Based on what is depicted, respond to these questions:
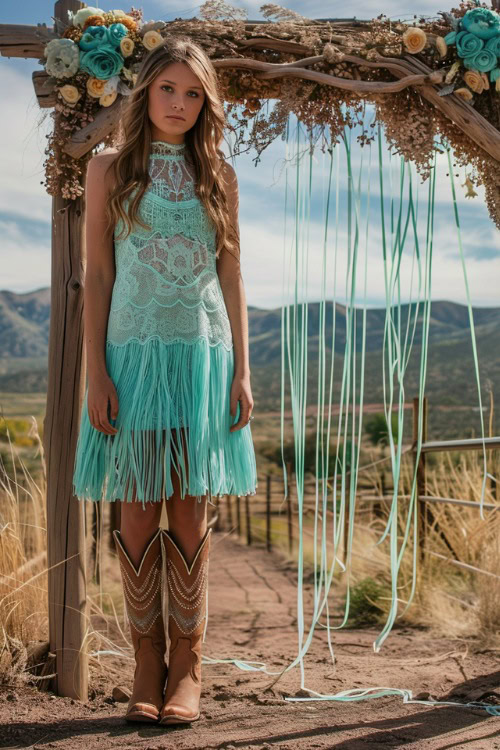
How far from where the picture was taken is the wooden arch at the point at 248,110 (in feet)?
8.90

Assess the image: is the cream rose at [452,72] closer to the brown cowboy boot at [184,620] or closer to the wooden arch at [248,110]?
the wooden arch at [248,110]

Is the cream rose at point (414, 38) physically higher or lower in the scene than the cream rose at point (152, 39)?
higher

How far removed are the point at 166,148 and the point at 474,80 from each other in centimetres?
108

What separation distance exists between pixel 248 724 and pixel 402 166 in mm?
2020

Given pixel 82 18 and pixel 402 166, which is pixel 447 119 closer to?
pixel 402 166

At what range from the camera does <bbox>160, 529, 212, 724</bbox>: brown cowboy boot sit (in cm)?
235

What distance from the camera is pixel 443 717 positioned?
2459mm

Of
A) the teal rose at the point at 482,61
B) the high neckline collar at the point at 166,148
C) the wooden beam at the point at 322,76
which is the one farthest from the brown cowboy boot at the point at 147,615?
the teal rose at the point at 482,61

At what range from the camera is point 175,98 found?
2367mm

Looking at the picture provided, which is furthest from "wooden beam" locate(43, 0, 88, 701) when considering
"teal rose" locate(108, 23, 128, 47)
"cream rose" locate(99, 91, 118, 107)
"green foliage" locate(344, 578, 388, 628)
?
"green foliage" locate(344, 578, 388, 628)

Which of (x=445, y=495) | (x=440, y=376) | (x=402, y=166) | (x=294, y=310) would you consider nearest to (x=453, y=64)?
(x=402, y=166)

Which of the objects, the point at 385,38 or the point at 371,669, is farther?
the point at 371,669

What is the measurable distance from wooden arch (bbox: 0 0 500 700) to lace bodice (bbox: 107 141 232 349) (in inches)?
17.5

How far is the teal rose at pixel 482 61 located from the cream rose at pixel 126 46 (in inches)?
44.7
